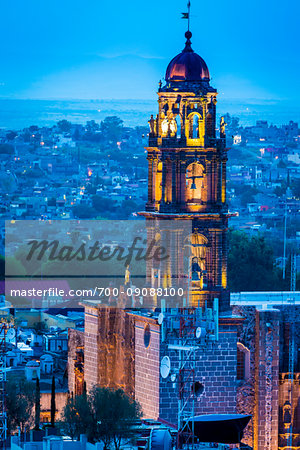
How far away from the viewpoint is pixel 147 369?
48906mm

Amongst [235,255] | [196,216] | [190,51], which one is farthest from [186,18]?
[235,255]

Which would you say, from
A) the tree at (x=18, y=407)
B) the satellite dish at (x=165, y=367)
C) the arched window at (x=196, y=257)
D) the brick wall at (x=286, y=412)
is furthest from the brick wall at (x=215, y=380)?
the tree at (x=18, y=407)

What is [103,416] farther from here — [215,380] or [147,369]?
[215,380]

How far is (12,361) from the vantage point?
6347cm

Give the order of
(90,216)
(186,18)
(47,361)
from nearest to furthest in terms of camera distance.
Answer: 1. (186,18)
2. (47,361)
3. (90,216)

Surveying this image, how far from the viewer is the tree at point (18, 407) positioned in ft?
163

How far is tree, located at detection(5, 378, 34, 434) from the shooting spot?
Answer: 49781mm

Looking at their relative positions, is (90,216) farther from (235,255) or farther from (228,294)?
(228,294)

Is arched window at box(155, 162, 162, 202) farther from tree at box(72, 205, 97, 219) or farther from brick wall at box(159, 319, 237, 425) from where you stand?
tree at box(72, 205, 97, 219)

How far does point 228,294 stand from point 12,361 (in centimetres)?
1580

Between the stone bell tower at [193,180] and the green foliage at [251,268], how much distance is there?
30.2 meters

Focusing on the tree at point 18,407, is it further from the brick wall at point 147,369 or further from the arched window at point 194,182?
the arched window at point 194,182

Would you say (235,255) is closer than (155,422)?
No

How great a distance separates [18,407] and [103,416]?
418 centimetres
